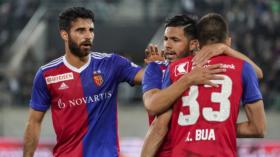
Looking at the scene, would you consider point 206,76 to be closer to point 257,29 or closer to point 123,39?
point 257,29

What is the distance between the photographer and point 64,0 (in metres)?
19.0

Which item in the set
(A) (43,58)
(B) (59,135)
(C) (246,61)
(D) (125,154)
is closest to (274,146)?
(D) (125,154)

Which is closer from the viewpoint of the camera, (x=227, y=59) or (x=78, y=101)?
(x=227, y=59)

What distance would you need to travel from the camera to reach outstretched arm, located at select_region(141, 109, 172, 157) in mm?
4770

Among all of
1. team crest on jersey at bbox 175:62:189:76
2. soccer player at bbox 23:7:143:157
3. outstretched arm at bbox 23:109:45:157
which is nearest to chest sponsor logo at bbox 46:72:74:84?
soccer player at bbox 23:7:143:157

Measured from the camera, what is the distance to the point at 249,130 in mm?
4777

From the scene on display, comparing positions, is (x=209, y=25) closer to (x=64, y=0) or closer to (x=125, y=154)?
(x=125, y=154)

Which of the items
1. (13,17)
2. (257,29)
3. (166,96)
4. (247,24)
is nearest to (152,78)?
(166,96)

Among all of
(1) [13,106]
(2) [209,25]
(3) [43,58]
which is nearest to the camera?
(2) [209,25]

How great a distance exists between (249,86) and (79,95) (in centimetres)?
188

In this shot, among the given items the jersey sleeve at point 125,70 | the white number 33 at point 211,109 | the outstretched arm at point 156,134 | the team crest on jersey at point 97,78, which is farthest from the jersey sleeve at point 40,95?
the white number 33 at point 211,109

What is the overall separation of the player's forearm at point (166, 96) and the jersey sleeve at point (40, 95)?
1.64 m

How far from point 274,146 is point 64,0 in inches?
364

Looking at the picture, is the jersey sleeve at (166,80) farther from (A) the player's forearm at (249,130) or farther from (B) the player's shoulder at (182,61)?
(A) the player's forearm at (249,130)
